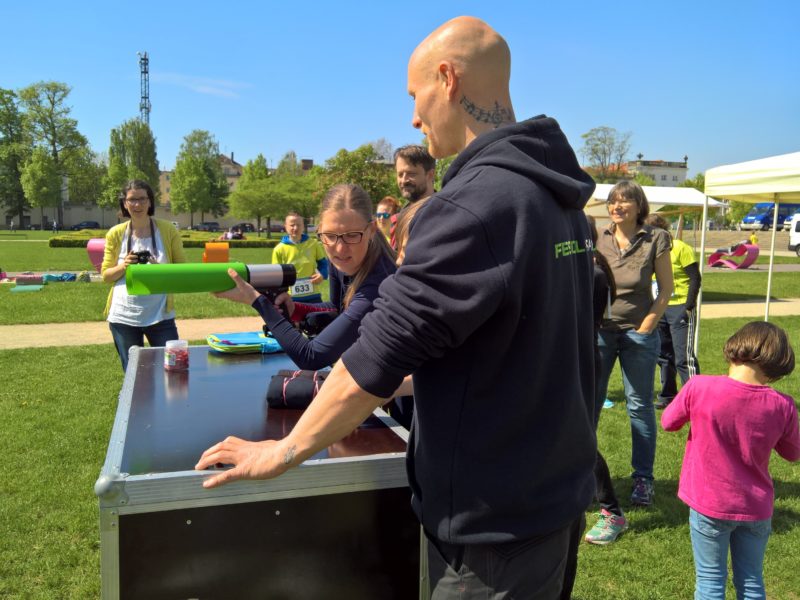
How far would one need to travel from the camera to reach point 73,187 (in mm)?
62188

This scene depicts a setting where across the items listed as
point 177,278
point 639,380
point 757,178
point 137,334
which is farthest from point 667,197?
point 177,278

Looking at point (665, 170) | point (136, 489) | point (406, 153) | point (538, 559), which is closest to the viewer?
point (538, 559)

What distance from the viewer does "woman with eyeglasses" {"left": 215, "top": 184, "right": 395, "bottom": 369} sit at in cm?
232

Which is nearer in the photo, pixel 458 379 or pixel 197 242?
pixel 458 379

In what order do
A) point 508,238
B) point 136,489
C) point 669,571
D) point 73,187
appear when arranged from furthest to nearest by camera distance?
point 73,187 → point 669,571 → point 136,489 → point 508,238

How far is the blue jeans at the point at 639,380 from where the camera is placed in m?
3.92

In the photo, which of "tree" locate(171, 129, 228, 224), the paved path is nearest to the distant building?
"tree" locate(171, 129, 228, 224)

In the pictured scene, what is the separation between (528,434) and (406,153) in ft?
11.2

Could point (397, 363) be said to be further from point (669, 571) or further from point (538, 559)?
point (669, 571)

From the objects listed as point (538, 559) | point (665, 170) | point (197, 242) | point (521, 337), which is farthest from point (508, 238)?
point (665, 170)

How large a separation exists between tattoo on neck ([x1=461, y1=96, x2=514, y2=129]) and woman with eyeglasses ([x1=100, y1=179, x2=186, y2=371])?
356 centimetres

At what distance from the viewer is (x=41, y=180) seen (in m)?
55.4

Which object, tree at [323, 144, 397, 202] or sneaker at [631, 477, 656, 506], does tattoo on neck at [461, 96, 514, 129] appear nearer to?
sneaker at [631, 477, 656, 506]

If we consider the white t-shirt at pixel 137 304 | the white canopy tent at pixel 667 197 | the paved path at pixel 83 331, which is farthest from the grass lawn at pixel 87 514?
the white canopy tent at pixel 667 197
